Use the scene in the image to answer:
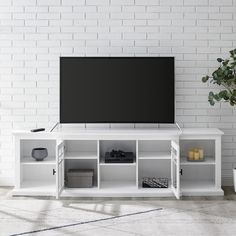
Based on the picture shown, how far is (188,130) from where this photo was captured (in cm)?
544

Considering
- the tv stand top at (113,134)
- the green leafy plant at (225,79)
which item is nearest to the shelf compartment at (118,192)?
the tv stand top at (113,134)

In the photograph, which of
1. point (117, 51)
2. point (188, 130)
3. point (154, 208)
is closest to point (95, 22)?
point (117, 51)

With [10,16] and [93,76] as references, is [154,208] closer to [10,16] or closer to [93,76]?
[93,76]

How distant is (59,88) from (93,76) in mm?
432

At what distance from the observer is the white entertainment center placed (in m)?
5.16

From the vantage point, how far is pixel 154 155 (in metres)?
5.36

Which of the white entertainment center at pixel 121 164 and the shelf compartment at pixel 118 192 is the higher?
the white entertainment center at pixel 121 164

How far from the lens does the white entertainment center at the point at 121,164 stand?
5.16 meters

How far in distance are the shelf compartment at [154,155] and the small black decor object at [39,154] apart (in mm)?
1036

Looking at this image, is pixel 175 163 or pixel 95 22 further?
pixel 95 22

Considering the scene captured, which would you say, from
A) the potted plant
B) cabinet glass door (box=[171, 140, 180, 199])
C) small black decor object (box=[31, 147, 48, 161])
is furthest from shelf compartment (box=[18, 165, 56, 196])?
the potted plant

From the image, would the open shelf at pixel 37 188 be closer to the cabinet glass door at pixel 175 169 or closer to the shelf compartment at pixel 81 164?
the shelf compartment at pixel 81 164

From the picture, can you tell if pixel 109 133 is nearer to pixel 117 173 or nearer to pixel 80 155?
pixel 80 155

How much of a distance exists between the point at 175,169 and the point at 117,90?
1068 mm
